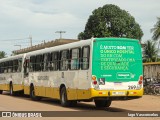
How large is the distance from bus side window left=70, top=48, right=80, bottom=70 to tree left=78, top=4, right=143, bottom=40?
35610mm

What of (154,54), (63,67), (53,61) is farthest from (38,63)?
(154,54)

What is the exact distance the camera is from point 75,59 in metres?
18.8

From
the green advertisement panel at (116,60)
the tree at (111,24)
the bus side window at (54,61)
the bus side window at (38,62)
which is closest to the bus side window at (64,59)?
the bus side window at (54,61)

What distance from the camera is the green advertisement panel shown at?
17219 mm

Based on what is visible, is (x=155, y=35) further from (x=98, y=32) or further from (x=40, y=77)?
(x=40, y=77)

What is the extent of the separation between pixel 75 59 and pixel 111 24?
3794 cm

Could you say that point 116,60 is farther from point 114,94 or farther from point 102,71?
point 114,94

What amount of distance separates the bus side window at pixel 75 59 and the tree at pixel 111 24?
3561 centimetres

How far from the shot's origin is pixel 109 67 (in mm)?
17359

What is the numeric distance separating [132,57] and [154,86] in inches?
407

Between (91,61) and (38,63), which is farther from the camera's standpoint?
(38,63)

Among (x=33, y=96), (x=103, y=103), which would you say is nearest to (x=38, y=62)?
(x=33, y=96)

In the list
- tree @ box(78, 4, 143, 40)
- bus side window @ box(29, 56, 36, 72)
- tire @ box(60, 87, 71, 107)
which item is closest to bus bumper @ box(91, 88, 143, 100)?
tire @ box(60, 87, 71, 107)

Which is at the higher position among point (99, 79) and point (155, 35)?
point (155, 35)
